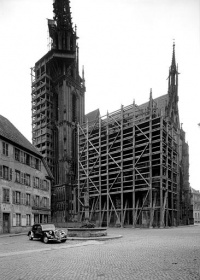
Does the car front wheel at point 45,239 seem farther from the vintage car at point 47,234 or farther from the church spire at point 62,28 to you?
the church spire at point 62,28

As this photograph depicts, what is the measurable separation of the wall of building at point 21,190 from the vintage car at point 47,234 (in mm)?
9892

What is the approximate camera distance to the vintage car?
853 inches

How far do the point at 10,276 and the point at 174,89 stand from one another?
58.7 meters

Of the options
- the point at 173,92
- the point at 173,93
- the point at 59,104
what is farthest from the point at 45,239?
the point at 59,104

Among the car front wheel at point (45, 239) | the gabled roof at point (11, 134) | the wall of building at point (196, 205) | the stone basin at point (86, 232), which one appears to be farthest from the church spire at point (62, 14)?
the car front wheel at point (45, 239)

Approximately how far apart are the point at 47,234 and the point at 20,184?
15.8 m

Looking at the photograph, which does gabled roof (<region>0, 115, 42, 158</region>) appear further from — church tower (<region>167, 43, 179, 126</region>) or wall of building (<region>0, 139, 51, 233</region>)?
church tower (<region>167, 43, 179, 126</region>)

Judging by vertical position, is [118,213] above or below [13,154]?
below

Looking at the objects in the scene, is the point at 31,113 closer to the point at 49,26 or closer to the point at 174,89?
the point at 49,26

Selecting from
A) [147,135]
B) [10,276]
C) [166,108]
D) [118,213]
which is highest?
[166,108]

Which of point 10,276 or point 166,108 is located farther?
point 166,108

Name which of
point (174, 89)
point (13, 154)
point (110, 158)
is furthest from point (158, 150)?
point (13, 154)

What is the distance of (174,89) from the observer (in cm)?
6444

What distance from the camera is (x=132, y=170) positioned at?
4984cm
